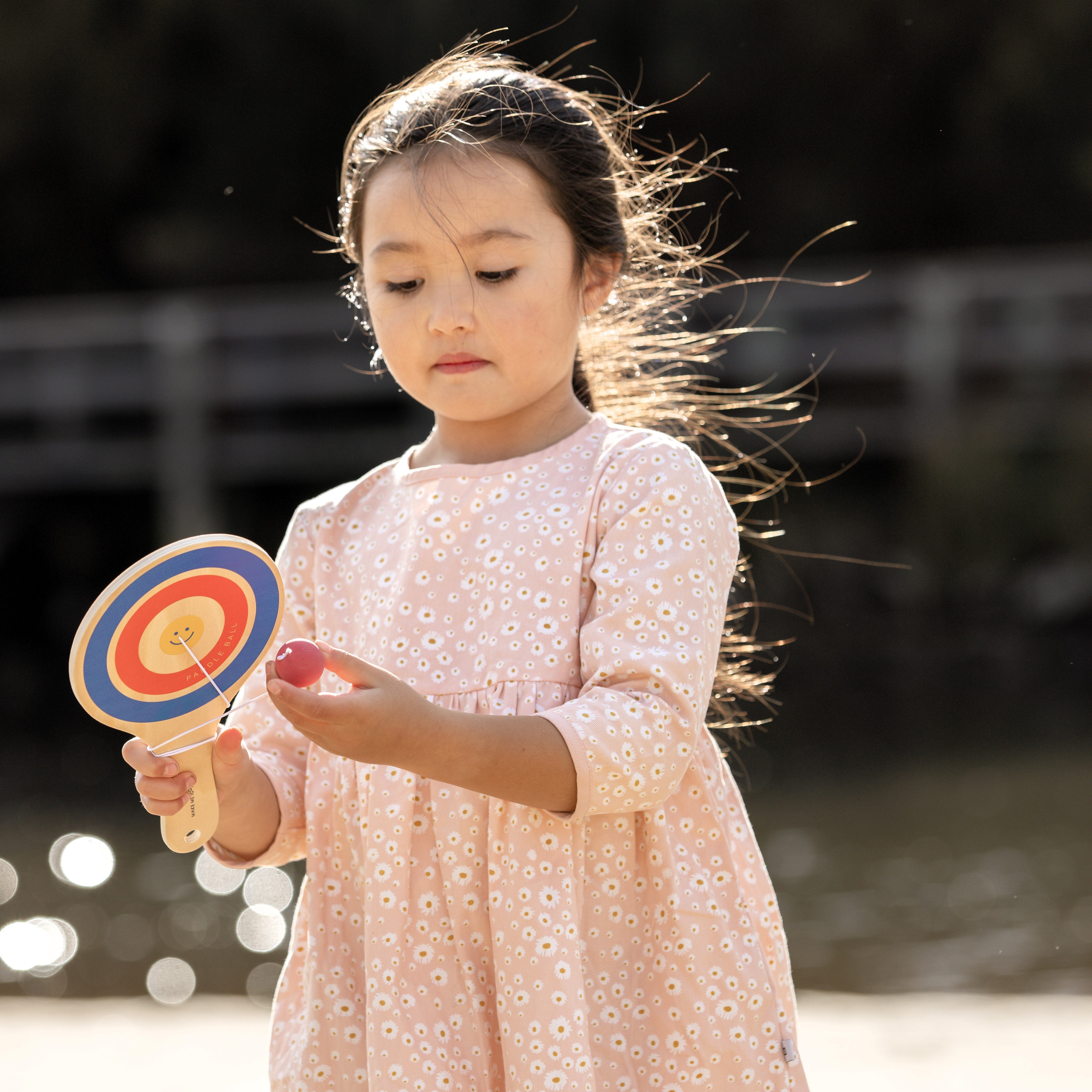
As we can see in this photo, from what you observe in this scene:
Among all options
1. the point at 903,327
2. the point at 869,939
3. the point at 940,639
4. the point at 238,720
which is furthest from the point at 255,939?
the point at 903,327

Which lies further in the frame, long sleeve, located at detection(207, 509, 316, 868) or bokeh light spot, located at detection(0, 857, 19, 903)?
bokeh light spot, located at detection(0, 857, 19, 903)

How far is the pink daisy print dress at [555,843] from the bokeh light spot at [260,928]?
9.48 ft

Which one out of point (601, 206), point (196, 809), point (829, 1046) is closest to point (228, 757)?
point (196, 809)

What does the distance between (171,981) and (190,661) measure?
2.85 meters

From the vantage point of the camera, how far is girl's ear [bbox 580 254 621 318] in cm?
140

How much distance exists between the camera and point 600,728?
3.78 feet

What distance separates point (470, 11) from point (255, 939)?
624 centimetres

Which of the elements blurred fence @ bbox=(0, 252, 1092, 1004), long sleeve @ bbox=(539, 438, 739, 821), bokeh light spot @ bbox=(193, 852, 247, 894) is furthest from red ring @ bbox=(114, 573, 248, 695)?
bokeh light spot @ bbox=(193, 852, 247, 894)

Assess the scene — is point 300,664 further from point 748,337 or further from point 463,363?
point 748,337

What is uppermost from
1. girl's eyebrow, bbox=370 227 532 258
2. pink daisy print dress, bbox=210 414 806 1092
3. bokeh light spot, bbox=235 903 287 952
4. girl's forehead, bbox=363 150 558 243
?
girl's forehead, bbox=363 150 558 243

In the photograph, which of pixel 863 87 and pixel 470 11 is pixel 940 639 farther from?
pixel 470 11

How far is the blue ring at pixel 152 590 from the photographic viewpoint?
1.09m

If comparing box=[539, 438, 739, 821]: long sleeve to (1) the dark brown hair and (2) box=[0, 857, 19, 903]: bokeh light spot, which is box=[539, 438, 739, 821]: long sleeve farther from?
(2) box=[0, 857, 19, 903]: bokeh light spot

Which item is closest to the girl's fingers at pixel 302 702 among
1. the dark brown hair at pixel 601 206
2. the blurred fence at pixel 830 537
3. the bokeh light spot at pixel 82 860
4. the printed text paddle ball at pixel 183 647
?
the printed text paddle ball at pixel 183 647
